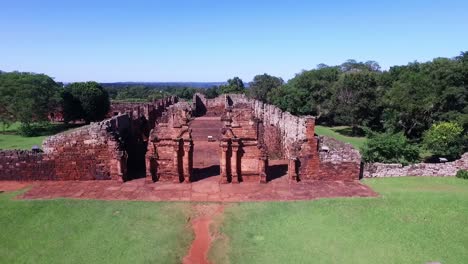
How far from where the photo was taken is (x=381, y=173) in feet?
46.3

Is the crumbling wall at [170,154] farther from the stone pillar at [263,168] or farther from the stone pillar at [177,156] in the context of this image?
the stone pillar at [263,168]

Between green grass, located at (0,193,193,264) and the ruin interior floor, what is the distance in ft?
2.21

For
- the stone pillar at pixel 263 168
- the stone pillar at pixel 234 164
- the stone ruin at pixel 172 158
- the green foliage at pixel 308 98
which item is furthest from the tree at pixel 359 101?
the stone pillar at pixel 234 164

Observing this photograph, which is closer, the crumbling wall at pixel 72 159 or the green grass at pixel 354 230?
the green grass at pixel 354 230

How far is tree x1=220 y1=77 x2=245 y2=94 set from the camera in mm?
72188

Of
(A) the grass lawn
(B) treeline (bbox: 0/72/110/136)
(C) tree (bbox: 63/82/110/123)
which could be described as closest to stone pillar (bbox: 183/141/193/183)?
(A) the grass lawn

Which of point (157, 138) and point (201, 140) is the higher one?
point (157, 138)

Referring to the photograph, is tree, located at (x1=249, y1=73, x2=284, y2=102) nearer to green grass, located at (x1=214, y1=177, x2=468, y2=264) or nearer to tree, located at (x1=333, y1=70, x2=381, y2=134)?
tree, located at (x1=333, y1=70, x2=381, y2=134)

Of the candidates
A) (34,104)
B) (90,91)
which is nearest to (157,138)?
(34,104)

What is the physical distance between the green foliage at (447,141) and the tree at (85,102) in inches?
1365

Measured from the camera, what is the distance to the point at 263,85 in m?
63.6

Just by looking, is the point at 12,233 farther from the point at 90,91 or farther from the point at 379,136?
the point at 90,91

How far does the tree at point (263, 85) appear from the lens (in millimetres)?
62438

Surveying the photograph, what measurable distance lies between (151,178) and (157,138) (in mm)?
1518
